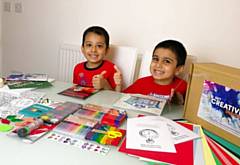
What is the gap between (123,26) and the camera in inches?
78.2

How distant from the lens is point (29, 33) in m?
2.37

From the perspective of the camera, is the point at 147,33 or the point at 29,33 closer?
the point at 147,33

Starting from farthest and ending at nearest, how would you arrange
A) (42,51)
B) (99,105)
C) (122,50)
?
(42,51) → (122,50) → (99,105)

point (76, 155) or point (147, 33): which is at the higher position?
point (147, 33)

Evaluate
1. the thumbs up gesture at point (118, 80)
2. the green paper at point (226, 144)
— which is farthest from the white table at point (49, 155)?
the thumbs up gesture at point (118, 80)

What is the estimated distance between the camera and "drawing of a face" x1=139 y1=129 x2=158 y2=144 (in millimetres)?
888

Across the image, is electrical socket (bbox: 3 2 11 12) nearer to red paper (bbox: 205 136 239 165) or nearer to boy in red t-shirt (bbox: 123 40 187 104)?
boy in red t-shirt (bbox: 123 40 187 104)

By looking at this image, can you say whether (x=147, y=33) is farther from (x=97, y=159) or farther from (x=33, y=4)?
(x=97, y=159)

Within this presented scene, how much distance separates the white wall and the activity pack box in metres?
0.77

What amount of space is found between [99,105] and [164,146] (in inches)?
17.8

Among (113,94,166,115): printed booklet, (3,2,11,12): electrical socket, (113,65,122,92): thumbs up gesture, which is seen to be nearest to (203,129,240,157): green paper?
(113,94,166,115): printed booklet

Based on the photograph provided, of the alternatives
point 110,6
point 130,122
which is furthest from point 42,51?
point 130,122

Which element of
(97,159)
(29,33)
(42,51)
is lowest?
(97,159)

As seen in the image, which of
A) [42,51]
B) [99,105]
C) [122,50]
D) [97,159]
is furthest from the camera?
[42,51]
